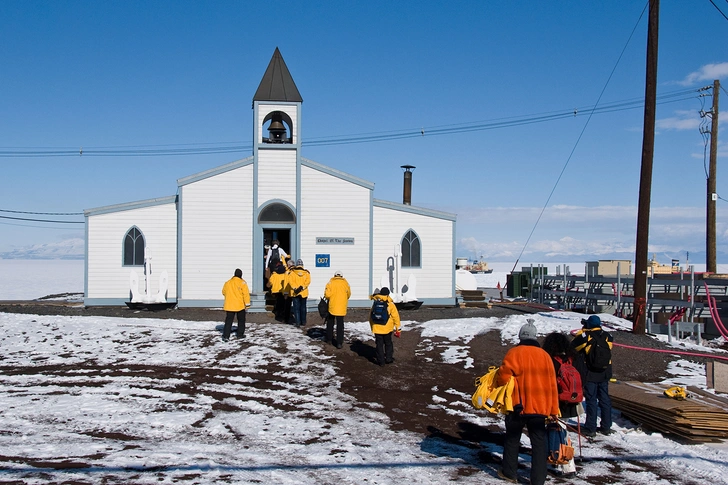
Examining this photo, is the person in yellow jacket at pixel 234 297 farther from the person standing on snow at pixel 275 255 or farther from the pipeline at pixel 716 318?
the pipeline at pixel 716 318

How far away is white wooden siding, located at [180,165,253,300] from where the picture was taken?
21875 millimetres

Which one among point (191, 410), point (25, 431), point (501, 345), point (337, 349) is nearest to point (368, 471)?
point (191, 410)

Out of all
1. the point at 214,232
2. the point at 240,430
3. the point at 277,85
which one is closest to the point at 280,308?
the point at 214,232

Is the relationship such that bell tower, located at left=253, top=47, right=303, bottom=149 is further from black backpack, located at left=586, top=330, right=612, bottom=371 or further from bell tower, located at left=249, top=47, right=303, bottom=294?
black backpack, located at left=586, top=330, right=612, bottom=371

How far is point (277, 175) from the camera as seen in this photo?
878 inches

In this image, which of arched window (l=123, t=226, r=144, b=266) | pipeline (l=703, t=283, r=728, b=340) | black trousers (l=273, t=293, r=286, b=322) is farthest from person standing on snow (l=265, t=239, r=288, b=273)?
pipeline (l=703, t=283, r=728, b=340)

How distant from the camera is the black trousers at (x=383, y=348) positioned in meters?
13.0

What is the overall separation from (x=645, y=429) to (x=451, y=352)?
226 inches

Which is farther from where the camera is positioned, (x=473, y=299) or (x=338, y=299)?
(x=473, y=299)

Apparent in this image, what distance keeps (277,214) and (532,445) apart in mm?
16570

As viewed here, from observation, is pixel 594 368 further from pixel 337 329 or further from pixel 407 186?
pixel 407 186

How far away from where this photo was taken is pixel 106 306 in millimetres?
22078

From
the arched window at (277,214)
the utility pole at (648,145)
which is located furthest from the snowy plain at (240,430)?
the arched window at (277,214)

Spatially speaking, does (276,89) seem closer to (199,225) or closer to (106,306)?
(199,225)
